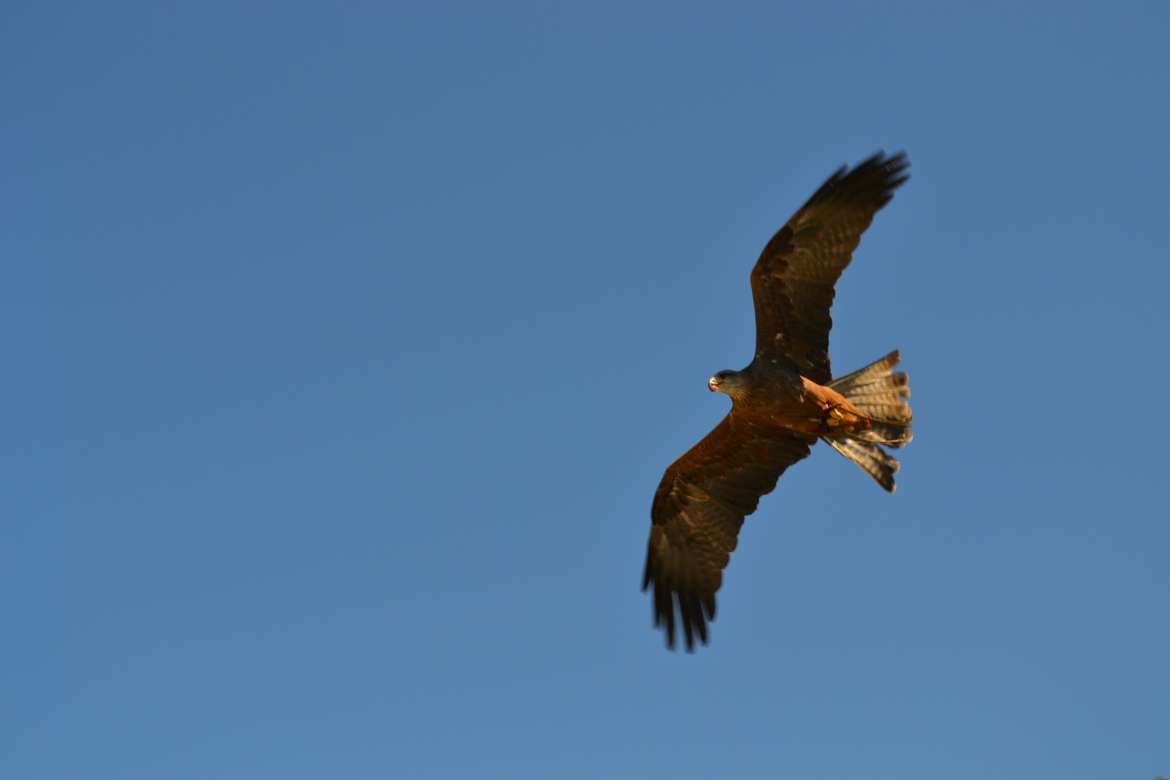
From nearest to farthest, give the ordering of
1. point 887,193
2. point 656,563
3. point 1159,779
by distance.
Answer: point 887,193 → point 656,563 → point 1159,779

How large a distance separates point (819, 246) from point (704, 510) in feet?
10.3

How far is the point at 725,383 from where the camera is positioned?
36.7 feet

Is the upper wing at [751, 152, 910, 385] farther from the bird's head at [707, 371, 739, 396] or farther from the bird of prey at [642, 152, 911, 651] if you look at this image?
the bird's head at [707, 371, 739, 396]

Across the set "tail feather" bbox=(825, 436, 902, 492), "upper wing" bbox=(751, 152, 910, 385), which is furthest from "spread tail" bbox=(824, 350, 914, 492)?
"upper wing" bbox=(751, 152, 910, 385)

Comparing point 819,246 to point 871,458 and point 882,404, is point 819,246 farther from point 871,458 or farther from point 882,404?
point 871,458

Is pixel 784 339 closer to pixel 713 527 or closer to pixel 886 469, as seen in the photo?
pixel 886 469

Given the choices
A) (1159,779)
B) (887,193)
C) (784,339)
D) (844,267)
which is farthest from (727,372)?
(1159,779)

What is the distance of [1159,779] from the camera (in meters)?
20.5

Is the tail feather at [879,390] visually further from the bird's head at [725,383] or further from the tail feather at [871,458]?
the bird's head at [725,383]

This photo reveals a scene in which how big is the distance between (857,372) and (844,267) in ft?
3.24

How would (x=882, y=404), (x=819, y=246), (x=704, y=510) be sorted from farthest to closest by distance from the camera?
(x=704, y=510), (x=882, y=404), (x=819, y=246)

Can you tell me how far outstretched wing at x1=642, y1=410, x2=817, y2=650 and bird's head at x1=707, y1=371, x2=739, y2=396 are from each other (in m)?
0.60

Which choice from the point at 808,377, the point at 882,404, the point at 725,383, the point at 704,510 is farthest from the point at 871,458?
the point at 704,510

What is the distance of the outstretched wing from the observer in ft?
39.1
